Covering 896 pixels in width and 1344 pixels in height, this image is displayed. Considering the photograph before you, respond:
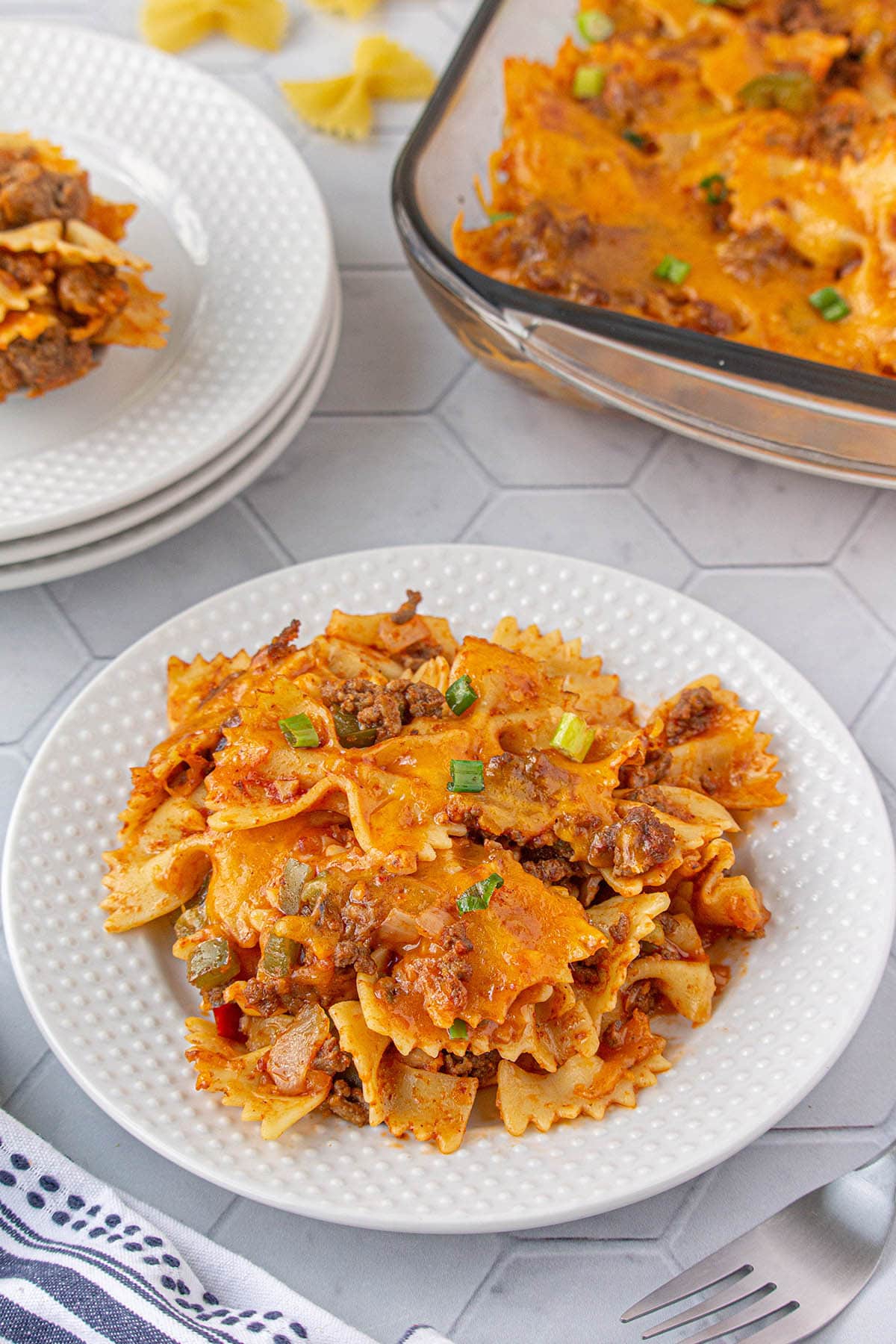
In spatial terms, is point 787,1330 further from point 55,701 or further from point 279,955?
point 55,701

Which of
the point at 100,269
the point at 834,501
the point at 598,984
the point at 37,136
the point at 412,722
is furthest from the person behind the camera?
the point at 37,136

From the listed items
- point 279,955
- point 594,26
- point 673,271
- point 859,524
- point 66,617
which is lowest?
point 66,617

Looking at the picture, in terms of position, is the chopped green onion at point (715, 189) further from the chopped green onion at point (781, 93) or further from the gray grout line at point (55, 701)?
the gray grout line at point (55, 701)

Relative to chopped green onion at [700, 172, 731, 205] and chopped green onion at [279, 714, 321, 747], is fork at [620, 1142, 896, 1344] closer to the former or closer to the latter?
chopped green onion at [279, 714, 321, 747]

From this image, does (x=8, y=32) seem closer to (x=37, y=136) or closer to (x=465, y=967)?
(x=37, y=136)

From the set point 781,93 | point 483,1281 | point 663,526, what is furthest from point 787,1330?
Answer: point 781,93

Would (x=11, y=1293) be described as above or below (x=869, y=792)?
below

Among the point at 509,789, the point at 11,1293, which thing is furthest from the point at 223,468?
the point at 11,1293

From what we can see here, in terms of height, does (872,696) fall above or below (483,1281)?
Result: above
